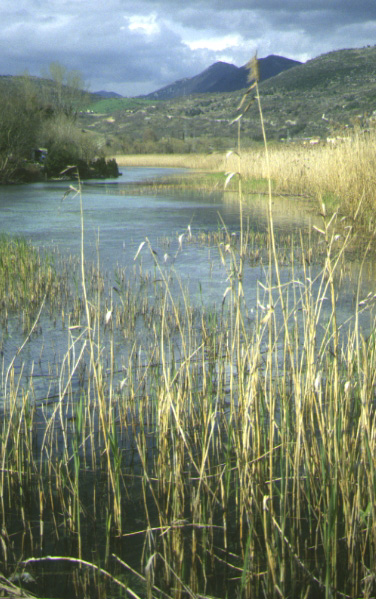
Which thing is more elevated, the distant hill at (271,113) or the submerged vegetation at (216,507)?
the distant hill at (271,113)

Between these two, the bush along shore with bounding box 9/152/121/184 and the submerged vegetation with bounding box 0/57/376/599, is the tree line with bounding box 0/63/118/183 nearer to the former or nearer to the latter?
the bush along shore with bounding box 9/152/121/184

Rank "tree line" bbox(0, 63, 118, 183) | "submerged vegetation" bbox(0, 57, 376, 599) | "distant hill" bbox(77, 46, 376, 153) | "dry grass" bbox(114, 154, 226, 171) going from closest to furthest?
"submerged vegetation" bbox(0, 57, 376, 599), "tree line" bbox(0, 63, 118, 183), "dry grass" bbox(114, 154, 226, 171), "distant hill" bbox(77, 46, 376, 153)

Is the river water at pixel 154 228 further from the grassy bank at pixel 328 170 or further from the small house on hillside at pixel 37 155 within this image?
the small house on hillside at pixel 37 155

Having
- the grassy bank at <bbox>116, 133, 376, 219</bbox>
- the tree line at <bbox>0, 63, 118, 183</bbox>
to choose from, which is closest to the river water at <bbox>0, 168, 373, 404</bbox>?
the grassy bank at <bbox>116, 133, 376, 219</bbox>

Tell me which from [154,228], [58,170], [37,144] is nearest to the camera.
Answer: [154,228]

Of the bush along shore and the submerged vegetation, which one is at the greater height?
the bush along shore

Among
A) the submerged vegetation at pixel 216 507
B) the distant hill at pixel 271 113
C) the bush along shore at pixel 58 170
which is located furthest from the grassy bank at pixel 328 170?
the distant hill at pixel 271 113

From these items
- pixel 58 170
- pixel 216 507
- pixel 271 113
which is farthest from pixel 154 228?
pixel 271 113

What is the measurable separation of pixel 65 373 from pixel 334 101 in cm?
5629

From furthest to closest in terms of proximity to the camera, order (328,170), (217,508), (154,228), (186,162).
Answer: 1. (186,162)
2. (328,170)
3. (154,228)
4. (217,508)

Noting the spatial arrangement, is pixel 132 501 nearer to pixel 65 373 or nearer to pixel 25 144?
pixel 65 373

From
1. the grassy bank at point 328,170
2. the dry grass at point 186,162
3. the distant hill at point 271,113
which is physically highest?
the distant hill at point 271,113

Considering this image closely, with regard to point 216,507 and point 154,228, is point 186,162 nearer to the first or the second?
point 154,228

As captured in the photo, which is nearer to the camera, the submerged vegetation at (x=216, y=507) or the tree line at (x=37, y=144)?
the submerged vegetation at (x=216, y=507)
